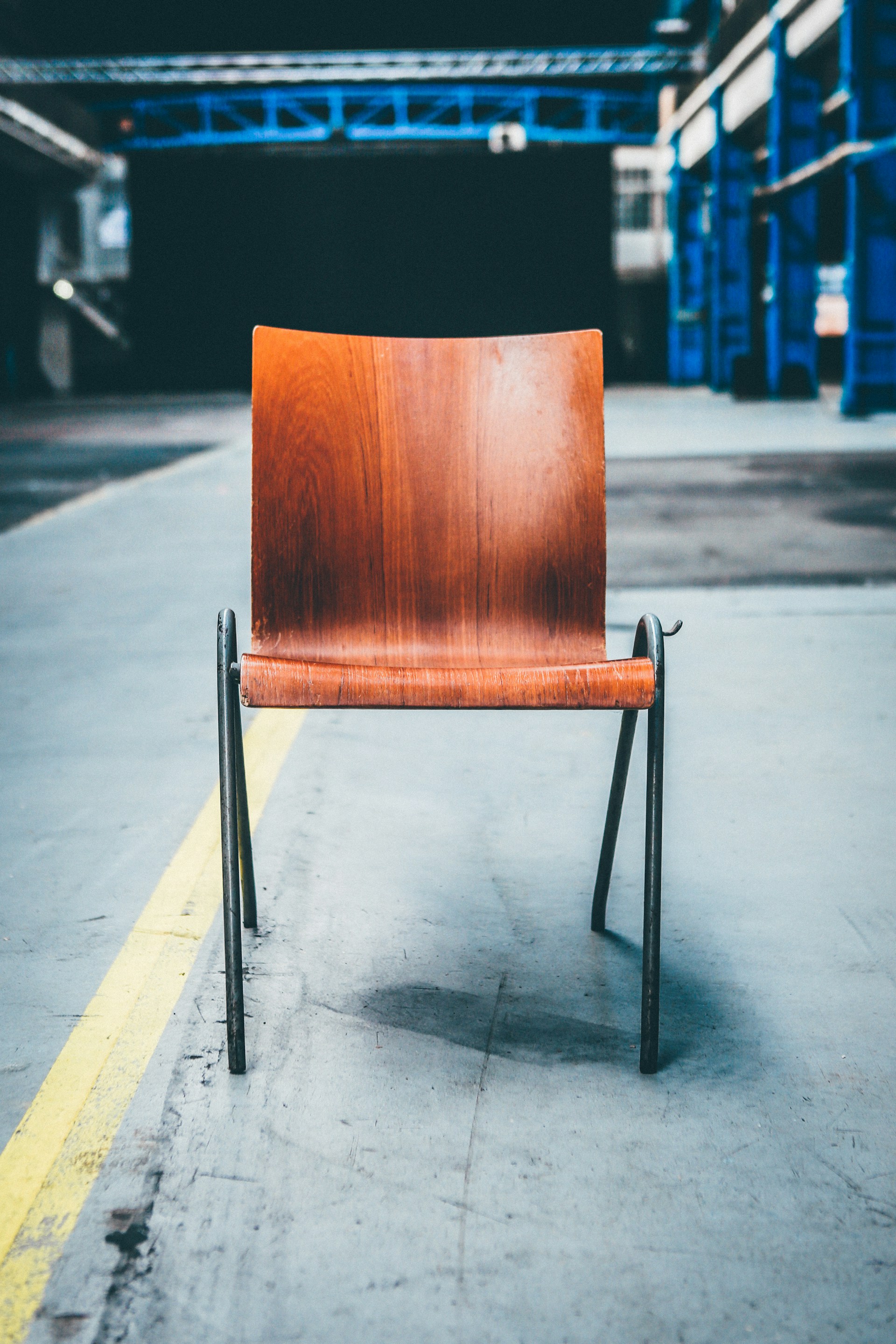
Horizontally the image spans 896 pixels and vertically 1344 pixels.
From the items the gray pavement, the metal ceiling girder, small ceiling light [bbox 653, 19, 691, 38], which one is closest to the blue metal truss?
the metal ceiling girder

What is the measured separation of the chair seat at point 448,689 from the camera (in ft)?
5.48

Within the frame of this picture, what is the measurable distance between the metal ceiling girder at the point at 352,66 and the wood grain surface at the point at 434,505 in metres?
23.2

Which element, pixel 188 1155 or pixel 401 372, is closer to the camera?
pixel 188 1155

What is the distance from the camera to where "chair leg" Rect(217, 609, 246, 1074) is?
5.40ft

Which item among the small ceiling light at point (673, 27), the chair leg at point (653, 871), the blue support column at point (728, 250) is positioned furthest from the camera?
the blue support column at point (728, 250)

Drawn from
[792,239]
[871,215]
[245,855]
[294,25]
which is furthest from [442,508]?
[294,25]

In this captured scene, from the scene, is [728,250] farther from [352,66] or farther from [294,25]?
[294,25]

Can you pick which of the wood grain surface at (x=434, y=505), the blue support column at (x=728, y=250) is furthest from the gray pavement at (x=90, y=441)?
the blue support column at (x=728, y=250)

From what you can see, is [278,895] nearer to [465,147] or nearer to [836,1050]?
[836,1050]

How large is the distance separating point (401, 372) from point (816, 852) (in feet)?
3.95

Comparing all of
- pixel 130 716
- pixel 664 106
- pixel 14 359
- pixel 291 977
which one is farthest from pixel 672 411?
pixel 14 359

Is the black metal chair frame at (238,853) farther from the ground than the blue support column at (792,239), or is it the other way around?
the blue support column at (792,239)

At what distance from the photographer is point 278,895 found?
7.38 feet

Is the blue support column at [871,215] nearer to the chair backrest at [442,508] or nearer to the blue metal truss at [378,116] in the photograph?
the blue metal truss at [378,116]
